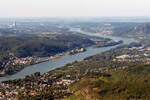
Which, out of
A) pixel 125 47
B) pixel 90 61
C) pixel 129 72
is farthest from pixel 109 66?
pixel 125 47

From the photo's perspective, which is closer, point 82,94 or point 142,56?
point 82,94

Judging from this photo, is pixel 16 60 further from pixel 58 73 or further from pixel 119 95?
pixel 119 95

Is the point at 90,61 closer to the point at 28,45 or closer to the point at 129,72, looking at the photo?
the point at 129,72

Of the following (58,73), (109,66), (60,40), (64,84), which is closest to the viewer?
(64,84)

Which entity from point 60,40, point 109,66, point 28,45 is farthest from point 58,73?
point 60,40

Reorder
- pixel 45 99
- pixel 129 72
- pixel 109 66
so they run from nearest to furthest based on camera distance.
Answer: pixel 45 99, pixel 129 72, pixel 109 66

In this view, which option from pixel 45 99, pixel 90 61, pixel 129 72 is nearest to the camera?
pixel 45 99
